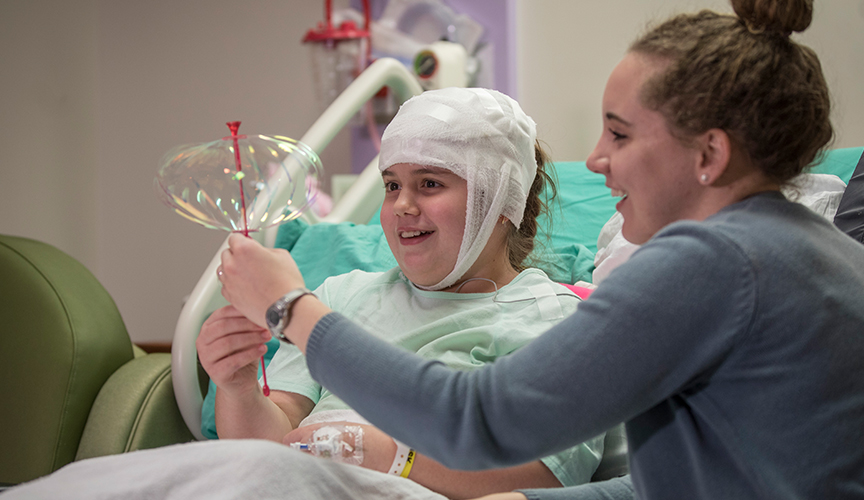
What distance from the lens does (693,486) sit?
72cm

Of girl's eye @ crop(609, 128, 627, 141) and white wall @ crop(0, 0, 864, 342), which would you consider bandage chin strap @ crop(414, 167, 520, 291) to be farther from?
white wall @ crop(0, 0, 864, 342)

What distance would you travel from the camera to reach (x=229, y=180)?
1073 millimetres

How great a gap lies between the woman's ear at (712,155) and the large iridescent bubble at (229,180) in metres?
0.61

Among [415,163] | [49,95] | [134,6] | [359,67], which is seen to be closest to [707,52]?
[415,163]

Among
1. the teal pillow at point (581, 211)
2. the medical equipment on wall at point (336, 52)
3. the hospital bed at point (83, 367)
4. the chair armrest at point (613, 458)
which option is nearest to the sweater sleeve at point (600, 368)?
the chair armrest at point (613, 458)

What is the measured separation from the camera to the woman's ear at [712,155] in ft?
2.50

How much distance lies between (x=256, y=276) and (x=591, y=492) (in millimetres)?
547

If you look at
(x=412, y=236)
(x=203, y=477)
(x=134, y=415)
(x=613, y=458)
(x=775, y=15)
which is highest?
(x=775, y=15)

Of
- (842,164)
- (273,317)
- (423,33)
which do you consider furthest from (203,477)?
(423,33)

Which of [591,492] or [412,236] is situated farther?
[412,236]

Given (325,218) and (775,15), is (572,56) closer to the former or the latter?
(325,218)

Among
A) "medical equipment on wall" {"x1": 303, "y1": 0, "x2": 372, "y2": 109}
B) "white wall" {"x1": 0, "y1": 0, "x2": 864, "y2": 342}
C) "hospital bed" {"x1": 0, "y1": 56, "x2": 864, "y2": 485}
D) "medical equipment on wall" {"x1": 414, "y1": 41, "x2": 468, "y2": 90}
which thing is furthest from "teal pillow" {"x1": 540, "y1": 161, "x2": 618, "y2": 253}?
"white wall" {"x1": 0, "y1": 0, "x2": 864, "y2": 342}

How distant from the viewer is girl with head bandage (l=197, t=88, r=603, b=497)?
3.99 feet

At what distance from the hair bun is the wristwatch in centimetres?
59
